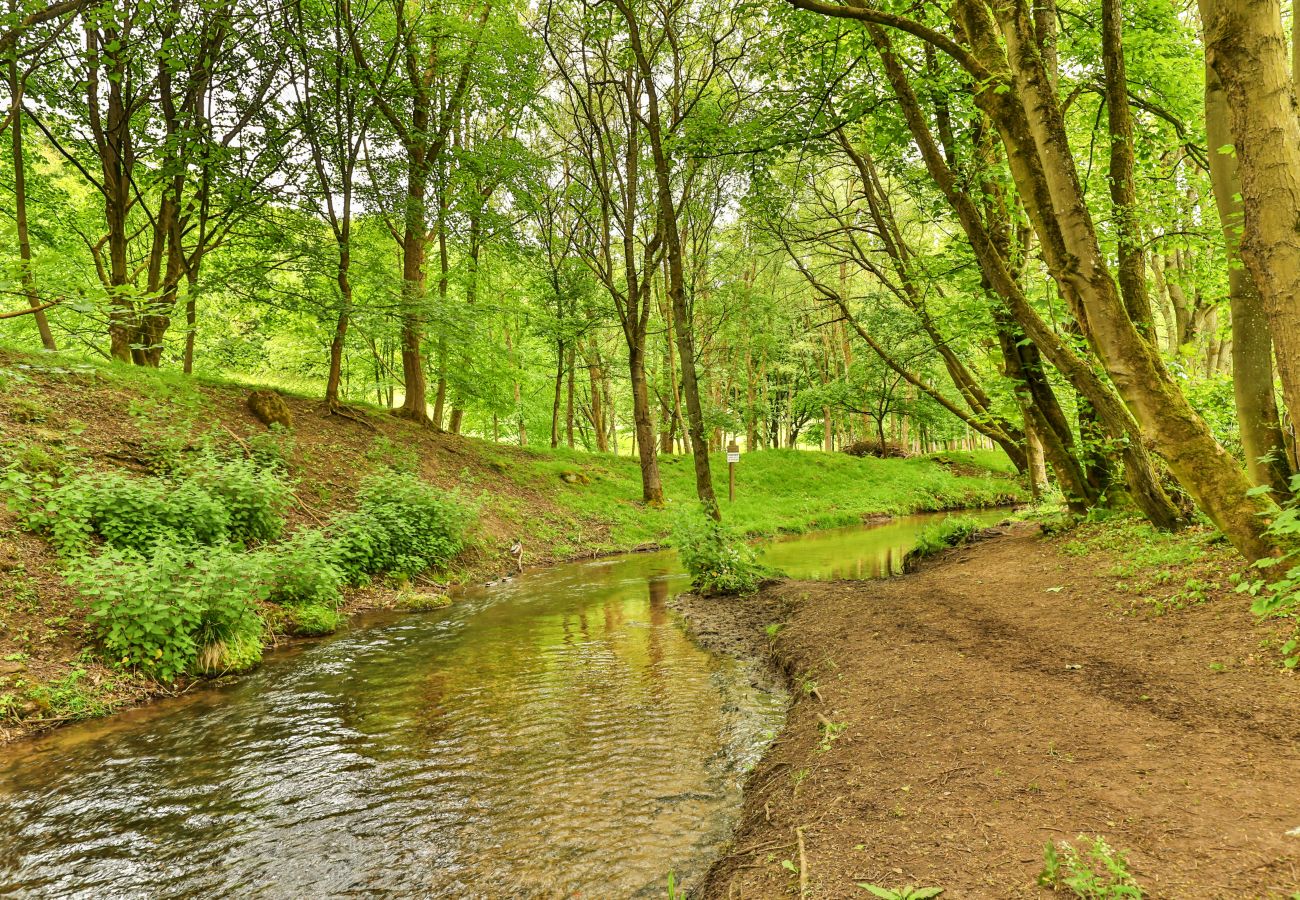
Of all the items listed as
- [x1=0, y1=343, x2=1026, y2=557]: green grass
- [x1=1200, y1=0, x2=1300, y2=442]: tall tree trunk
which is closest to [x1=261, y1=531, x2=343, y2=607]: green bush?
[x1=0, y1=343, x2=1026, y2=557]: green grass

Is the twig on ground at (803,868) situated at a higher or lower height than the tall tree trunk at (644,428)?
lower

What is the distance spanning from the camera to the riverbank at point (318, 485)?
621 centimetres

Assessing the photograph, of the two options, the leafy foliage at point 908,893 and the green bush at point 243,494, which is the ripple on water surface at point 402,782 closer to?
the leafy foliage at point 908,893

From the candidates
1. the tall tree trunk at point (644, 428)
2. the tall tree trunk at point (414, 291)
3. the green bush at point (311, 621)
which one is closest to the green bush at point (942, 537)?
the green bush at point (311, 621)

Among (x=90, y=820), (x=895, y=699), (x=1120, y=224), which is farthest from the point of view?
(x=1120, y=224)

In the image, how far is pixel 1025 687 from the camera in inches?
171

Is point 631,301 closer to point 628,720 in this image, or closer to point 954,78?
point 954,78

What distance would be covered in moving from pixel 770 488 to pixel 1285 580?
24.6 m

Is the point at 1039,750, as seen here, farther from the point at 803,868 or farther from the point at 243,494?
the point at 243,494

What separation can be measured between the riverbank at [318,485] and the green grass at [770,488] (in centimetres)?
10

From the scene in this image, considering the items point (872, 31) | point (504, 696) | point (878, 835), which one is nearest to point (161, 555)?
point (504, 696)

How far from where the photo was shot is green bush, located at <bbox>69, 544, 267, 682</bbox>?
6.36 m

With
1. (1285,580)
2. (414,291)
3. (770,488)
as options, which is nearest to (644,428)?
(770,488)

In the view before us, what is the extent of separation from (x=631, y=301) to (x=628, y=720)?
16.4 meters
